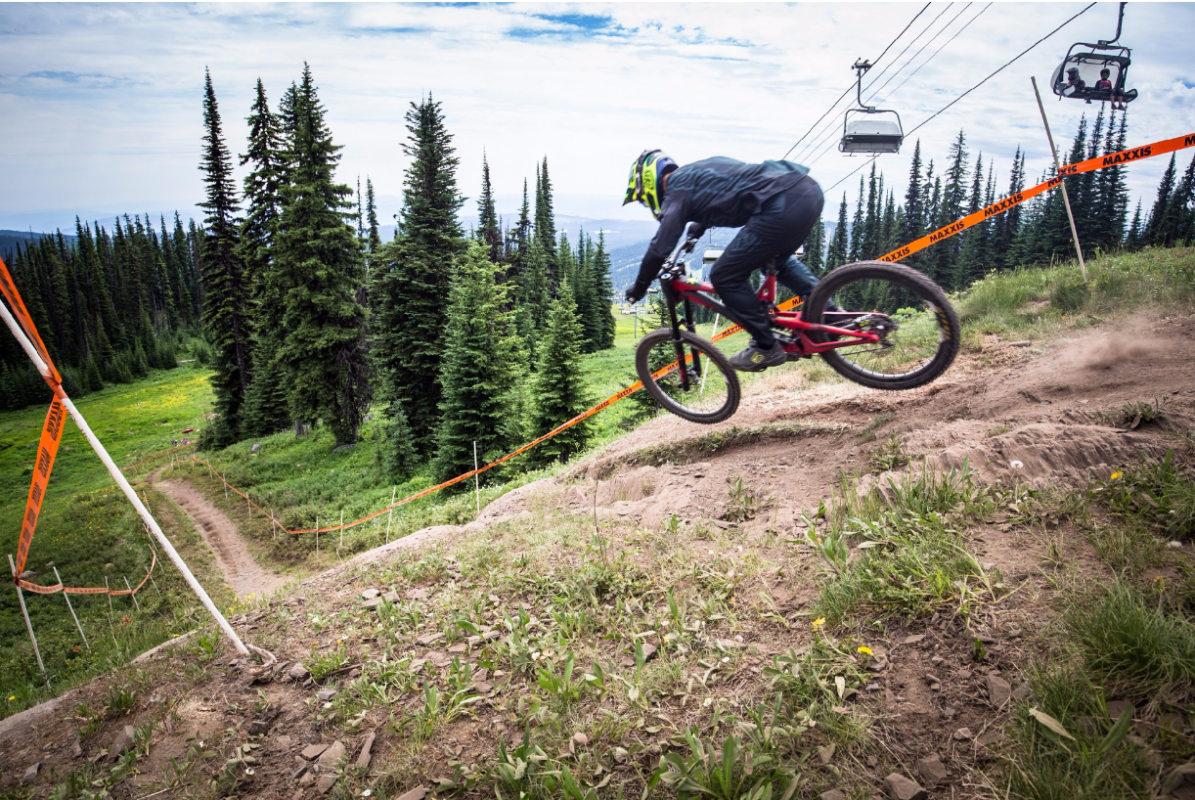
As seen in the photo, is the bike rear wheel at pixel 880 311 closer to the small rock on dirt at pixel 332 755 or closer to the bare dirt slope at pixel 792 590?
the bare dirt slope at pixel 792 590

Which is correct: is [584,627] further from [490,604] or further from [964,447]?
[964,447]

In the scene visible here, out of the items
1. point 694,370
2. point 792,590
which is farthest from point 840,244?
point 792,590

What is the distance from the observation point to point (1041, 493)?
13.5 feet

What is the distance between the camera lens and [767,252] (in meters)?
5.66

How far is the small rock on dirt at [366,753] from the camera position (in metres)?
3.52

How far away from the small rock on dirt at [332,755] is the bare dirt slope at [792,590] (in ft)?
0.07

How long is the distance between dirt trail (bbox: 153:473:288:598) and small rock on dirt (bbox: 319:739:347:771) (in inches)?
438

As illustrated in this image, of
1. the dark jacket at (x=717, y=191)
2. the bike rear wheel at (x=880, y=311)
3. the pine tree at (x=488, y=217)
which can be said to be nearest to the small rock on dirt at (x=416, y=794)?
the dark jacket at (x=717, y=191)

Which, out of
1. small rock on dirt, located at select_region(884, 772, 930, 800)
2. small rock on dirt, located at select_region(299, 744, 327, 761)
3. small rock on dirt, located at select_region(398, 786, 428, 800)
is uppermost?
small rock on dirt, located at select_region(884, 772, 930, 800)

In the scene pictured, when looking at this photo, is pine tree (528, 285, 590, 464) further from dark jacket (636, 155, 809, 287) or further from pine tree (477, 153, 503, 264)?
pine tree (477, 153, 503, 264)

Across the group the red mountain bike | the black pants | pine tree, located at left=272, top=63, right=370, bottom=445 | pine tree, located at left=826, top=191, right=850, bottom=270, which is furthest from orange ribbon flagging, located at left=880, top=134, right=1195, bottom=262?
pine tree, located at left=826, top=191, right=850, bottom=270

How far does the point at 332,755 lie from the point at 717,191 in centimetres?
573

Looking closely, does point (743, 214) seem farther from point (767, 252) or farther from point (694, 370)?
point (694, 370)

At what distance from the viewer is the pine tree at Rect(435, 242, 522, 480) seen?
72.5 feet
